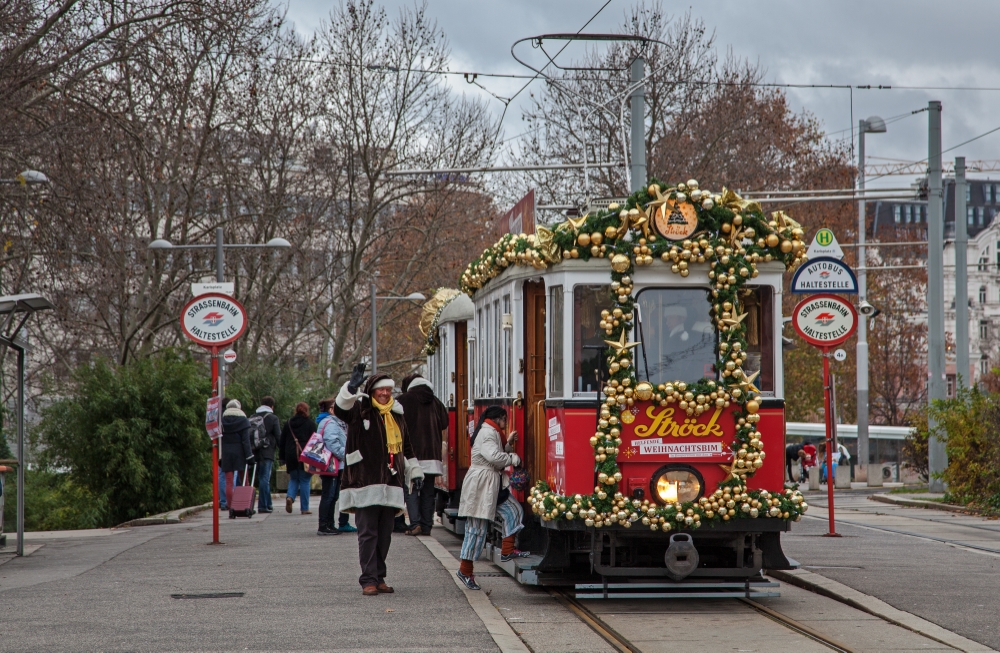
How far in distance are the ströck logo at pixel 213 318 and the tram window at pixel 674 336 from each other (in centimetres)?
674

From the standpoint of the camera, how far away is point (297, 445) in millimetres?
20188

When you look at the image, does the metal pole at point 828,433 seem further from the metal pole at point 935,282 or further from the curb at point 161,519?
the curb at point 161,519

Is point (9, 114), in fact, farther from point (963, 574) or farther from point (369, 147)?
point (369, 147)

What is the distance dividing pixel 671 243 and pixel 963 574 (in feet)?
14.3

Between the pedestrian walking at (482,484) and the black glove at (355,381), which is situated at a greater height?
the black glove at (355,381)

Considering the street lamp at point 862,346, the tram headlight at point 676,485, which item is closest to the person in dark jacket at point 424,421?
the tram headlight at point 676,485

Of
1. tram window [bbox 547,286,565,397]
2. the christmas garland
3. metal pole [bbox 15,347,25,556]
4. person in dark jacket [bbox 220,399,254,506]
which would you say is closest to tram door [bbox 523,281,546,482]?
tram window [bbox 547,286,565,397]

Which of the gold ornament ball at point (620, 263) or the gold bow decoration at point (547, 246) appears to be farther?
the gold bow decoration at point (547, 246)

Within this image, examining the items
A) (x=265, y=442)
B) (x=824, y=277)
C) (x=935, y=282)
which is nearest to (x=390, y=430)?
(x=824, y=277)

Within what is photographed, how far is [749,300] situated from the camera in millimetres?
10648

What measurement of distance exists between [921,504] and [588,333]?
596 inches

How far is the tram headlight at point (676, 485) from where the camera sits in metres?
10.3

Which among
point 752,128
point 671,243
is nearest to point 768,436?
point 671,243

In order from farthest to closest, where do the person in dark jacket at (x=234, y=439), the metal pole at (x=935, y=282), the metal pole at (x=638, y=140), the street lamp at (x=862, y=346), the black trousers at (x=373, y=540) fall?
1. the street lamp at (x=862, y=346)
2. the metal pole at (x=935, y=282)
3. the person in dark jacket at (x=234, y=439)
4. the metal pole at (x=638, y=140)
5. the black trousers at (x=373, y=540)
